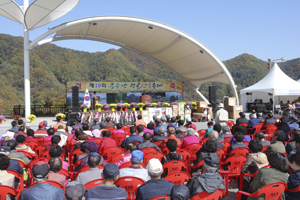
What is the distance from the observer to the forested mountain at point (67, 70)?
42.8 metres

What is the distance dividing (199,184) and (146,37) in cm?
1635

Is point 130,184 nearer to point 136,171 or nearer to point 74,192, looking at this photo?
point 136,171

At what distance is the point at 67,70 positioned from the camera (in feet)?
173

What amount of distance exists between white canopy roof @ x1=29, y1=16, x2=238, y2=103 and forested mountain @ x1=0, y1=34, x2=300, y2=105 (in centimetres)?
2184

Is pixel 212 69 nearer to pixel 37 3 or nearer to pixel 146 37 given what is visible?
pixel 146 37

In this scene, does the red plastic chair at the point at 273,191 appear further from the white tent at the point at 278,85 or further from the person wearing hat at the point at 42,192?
the white tent at the point at 278,85

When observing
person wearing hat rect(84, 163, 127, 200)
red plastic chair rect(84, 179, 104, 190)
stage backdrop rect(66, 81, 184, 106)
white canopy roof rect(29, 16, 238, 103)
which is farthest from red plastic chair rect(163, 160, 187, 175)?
stage backdrop rect(66, 81, 184, 106)

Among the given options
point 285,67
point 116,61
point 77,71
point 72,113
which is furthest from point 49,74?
point 285,67

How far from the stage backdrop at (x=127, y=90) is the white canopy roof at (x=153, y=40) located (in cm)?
208

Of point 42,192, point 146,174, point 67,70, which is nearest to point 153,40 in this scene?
point 146,174

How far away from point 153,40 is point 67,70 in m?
38.9

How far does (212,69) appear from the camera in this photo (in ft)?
65.8

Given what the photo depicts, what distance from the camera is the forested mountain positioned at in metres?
42.8

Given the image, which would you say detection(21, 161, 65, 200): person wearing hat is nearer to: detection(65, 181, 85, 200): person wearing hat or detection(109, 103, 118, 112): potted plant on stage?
detection(65, 181, 85, 200): person wearing hat
